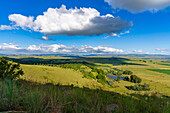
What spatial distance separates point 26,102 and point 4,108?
637mm

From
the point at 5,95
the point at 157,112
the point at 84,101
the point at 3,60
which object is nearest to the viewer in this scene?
the point at 5,95

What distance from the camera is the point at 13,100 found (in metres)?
3.69

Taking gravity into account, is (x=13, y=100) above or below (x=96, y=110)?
above

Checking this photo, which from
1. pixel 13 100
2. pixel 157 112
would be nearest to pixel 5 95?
pixel 13 100

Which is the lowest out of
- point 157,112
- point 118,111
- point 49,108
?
point 157,112

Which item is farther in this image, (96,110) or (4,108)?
(96,110)

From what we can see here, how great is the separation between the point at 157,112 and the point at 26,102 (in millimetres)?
5449

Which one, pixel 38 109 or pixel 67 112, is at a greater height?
pixel 38 109

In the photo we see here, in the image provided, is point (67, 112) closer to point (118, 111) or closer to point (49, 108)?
point (49, 108)

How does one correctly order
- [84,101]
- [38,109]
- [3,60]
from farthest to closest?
[3,60] → [84,101] → [38,109]

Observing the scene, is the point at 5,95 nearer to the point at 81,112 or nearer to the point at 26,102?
the point at 26,102

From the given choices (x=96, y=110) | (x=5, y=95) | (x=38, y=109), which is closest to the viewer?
(x=38, y=109)

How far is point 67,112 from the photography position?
3697 millimetres

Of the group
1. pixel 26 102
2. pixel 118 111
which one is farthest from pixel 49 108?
pixel 118 111
